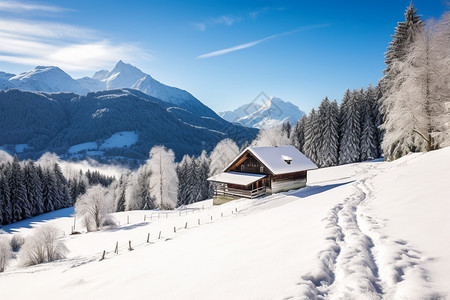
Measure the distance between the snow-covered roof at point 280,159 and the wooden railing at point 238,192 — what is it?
3395 millimetres

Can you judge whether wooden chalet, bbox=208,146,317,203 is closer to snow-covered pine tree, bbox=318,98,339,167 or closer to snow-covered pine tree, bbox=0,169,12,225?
snow-covered pine tree, bbox=318,98,339,167

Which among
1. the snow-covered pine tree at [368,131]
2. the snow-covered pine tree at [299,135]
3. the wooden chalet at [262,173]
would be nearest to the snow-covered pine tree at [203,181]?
the snow-covered pine tree at [299,135]

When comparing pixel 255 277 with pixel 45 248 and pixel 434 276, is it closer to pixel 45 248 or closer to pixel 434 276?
pixel 434 276

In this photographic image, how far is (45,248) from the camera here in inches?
775

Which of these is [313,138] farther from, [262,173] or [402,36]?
[262,173]

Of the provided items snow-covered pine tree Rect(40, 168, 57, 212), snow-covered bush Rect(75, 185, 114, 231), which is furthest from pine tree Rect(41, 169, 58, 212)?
snow-covered bush Rect(75, 185, 114, 231)

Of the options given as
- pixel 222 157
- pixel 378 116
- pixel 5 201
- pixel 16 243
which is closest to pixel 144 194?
pixel 222 157

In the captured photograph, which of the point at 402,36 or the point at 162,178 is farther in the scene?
the point at 162,178

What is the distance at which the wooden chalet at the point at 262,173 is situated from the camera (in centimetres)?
3088

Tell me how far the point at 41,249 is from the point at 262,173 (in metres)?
25.1

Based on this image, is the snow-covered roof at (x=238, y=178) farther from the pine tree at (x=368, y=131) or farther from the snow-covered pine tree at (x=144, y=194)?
the snow-covered pine tree at (x=144, y=194)

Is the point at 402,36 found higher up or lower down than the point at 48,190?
higher up

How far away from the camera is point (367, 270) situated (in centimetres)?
589

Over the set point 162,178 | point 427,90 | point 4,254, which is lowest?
point 4,254
